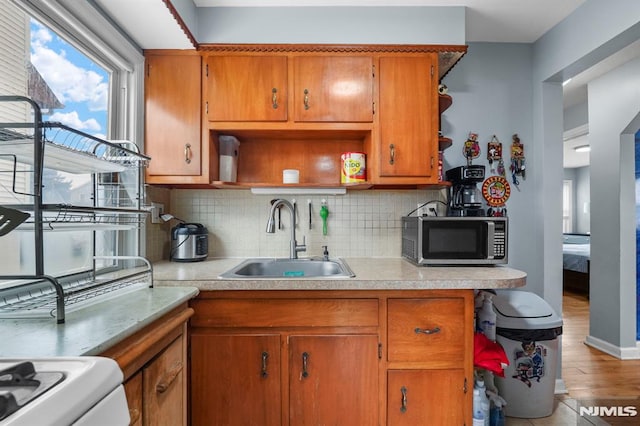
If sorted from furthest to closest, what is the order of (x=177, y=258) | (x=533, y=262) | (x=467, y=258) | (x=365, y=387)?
(x=533, y=262), (x=177, y=258), (x=467, y=258), (x=365, y=387)

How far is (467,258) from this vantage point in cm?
175

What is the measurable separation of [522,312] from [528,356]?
0.81ft

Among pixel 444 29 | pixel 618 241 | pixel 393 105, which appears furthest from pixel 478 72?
pixel 618 241

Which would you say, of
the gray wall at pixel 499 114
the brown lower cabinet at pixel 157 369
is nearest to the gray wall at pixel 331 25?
the gray wall at pixel 499 114

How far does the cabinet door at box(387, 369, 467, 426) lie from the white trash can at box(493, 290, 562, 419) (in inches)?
24.1

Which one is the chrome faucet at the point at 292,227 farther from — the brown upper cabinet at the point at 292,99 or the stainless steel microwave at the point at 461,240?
the stainless steel microwave at the point at 461,240

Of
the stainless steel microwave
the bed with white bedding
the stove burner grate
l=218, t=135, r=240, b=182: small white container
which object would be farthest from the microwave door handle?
the bed with white bedding

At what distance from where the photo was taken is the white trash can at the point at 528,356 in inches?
72.3

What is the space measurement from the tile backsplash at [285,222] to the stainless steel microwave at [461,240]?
16.5 inches

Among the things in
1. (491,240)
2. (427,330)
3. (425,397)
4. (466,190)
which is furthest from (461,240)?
(425,397)

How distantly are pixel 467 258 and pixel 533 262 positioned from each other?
815 millimetres

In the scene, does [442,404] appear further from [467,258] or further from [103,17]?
[103,17]

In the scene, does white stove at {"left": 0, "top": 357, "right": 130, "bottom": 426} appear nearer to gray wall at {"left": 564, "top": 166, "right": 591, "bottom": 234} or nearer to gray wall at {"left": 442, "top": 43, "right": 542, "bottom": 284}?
gray wall at {"left": 442, "top": 43, "right": 542, "bottom": 284}

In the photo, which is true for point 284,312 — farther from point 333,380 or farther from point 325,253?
point 325,253
